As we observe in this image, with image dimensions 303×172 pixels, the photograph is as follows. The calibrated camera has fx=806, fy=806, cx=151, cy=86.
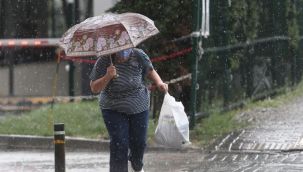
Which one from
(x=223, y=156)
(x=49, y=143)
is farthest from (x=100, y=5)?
(x=223, y=156)

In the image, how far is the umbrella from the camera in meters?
7.32

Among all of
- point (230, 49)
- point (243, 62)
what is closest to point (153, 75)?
point (230, 49)

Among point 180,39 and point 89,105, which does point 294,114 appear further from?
point 89,105

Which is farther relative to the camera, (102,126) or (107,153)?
(102,126)

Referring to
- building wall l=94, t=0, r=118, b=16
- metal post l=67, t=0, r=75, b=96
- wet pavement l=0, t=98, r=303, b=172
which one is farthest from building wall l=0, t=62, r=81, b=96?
wet pavement l=0, t=98, r=303, b=172

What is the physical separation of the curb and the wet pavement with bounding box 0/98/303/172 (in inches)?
5.6

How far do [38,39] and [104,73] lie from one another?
29.0 feet

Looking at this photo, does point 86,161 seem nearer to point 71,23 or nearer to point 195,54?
point 195,54

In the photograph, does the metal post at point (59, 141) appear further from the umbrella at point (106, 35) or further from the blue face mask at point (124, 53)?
the blue face mask at point (124, 53)

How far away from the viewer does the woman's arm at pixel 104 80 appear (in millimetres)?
7363

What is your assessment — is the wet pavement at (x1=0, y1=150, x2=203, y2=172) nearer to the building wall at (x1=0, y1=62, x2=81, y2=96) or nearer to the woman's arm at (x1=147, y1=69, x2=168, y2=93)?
the woman's arm at (x1=147, y1=69, x2=168, y2=93)

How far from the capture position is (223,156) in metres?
10.2

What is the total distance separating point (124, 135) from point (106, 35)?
0.98m

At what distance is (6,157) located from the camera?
35.5 feet
